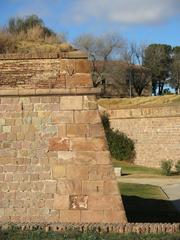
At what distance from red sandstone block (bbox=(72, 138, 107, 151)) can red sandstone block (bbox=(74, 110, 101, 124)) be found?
346 millimetres

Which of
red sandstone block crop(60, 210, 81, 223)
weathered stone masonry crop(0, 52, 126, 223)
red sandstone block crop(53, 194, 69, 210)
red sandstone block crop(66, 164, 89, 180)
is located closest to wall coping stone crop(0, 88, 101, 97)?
weathered stone masonry crop(0, 52, 126, 223)

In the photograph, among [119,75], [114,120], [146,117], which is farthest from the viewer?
[119,75]

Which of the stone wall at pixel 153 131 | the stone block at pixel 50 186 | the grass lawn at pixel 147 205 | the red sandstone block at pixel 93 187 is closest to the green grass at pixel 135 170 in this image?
the stone wall at pixel 153 131

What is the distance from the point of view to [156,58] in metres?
63.0

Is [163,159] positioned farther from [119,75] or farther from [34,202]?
[119,75]

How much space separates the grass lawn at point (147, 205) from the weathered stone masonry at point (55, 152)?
→ 2.21 metres

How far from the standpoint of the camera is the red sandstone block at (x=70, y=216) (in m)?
9.80

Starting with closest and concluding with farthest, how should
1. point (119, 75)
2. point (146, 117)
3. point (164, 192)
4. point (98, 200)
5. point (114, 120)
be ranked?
1. point (98, 200)
2. point (164, 192)
3. point (146, 117)
4. point (114, 120)
5. point (119, 75)

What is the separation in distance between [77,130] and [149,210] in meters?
4.31

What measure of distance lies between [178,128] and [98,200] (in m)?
22.6

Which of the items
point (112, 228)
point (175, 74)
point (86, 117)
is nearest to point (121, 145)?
point (86, 117)

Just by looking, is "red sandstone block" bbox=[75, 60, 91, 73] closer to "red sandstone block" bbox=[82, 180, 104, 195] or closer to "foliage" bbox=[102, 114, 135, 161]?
"red sandstone block" bbox=[82, 180, 104, 195]

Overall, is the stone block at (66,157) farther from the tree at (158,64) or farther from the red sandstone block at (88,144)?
the tree at (158,64)

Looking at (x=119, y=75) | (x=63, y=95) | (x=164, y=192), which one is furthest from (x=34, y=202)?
(x=119, y=75)
